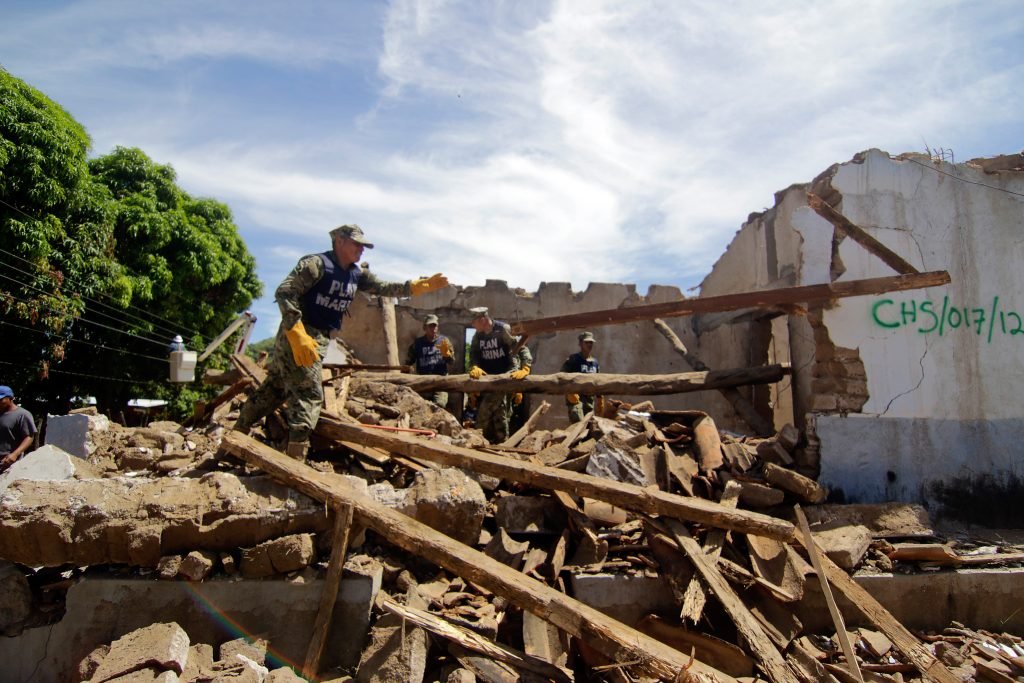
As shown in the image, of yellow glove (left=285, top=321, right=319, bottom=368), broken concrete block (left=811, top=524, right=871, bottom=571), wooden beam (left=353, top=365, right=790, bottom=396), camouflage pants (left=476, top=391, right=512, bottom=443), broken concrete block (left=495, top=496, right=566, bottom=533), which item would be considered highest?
yellow glove (left=285, top=321, right=319, bottom=368)

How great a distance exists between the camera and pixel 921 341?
5.82 metres

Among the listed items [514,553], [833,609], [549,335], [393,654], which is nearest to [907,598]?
[833,609]

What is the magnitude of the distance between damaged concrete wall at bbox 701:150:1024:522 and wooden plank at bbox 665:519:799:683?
2.20 metres

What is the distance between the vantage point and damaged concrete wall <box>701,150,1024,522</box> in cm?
565

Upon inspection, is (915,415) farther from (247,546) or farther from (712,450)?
(247,546)

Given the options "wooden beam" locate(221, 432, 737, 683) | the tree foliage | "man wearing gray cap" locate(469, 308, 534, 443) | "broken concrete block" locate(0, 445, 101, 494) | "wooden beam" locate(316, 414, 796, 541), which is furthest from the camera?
the tree foliage

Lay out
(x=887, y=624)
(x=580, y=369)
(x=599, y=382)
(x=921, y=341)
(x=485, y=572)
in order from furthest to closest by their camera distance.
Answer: (x=580, y=369) → (x=599, y=382) → (x=921, y=341) → (x=887, y=624) → (x=485, y=572)

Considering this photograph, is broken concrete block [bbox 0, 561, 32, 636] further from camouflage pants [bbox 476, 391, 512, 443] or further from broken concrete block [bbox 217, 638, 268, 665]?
camouflage pants [bbox 476, 391, 512, 443]

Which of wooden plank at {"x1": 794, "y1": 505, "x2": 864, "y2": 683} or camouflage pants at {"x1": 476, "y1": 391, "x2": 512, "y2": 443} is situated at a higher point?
camouflage pants at {"x1": 476, "y1": 391, "x2": 512, "y2": 443}

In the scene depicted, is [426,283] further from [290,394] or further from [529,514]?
[529,514]

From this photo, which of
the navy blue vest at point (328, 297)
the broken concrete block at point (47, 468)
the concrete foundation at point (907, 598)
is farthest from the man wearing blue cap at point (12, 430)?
the concrete foundation at point (907, 598)

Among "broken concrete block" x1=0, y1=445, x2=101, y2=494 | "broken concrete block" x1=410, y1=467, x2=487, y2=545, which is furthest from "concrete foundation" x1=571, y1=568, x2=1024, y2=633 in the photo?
"broken concrete block" x1=0, y1=445, x2=101, y2=494

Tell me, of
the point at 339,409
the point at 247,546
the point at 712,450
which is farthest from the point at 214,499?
the point at 712,450

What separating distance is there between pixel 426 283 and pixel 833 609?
3806 mm
